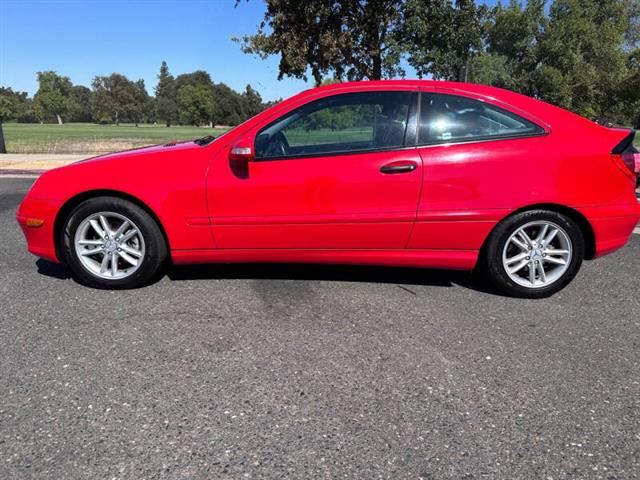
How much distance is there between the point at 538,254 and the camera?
3512 millimetres

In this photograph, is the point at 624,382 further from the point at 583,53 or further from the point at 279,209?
the point at 583,53

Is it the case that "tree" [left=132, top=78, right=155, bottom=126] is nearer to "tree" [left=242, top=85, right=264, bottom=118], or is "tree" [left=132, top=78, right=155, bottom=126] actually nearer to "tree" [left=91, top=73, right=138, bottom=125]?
"tree" [left=91, top=73, right=138, bottom=125]

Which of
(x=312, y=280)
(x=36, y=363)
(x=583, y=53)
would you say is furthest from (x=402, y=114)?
(x=583, y=53)

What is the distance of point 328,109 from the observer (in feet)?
11.6

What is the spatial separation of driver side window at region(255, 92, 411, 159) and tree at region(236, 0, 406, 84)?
14.9m

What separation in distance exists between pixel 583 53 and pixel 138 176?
51128mm


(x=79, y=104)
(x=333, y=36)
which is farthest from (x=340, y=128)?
(x=79, y=104)

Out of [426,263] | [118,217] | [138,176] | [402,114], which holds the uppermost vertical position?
[402,114]

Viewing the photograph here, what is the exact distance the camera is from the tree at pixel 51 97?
117 metres

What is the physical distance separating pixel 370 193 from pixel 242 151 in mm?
944

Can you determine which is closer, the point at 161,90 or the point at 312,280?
the point at 312,280

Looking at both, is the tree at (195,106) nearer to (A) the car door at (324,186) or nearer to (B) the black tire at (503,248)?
(A) the car door at (324,186)

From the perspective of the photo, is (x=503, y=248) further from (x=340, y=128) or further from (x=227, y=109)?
(x=227, y=109)

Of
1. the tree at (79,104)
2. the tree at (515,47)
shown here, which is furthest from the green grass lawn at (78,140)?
the tree at (79,104)
